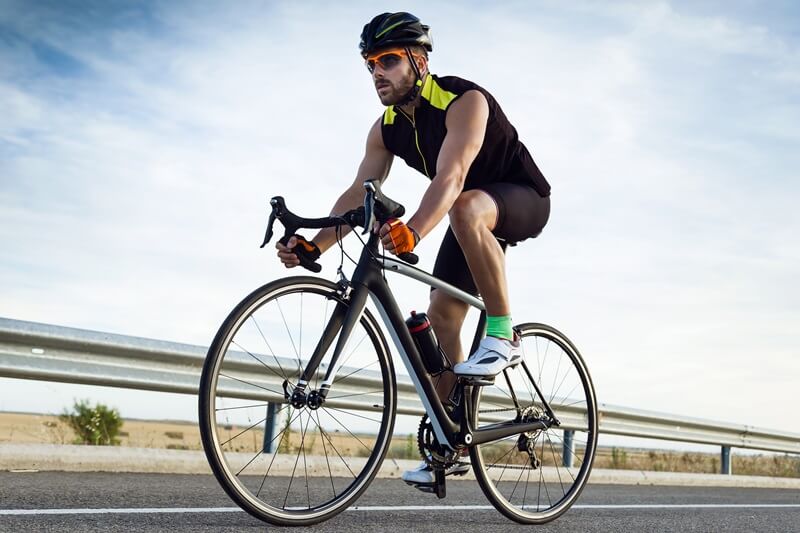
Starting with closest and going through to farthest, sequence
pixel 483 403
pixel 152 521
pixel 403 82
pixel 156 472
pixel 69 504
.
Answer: pixel 152 521 → pixel 69 504 → pixel 403 82 → pixel 483 403 → pixel 156 472

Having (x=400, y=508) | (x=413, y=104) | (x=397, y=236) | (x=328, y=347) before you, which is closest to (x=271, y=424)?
(x=400, y=508)

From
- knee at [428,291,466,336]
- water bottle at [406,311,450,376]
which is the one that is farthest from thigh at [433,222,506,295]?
water bottle at [406,311,450,376]

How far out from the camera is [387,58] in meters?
4.27

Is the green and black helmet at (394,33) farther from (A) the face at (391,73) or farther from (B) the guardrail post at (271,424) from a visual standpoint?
(B) the guardrail post at (271,424)

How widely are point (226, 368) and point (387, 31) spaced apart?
2.97m

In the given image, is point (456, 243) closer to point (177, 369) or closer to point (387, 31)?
point (387, 31)

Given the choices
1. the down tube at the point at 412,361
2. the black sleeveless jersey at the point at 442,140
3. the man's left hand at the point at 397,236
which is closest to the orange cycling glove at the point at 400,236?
the man's left hand at the point at 397,236

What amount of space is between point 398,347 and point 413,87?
4.01ft

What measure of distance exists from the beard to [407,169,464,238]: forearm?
46cm

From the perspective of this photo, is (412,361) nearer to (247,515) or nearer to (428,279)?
(428,279)

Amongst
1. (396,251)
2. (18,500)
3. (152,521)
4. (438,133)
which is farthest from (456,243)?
(18,500)

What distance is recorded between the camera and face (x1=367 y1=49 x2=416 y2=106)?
425 centimetres

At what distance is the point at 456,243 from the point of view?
470 centimetres

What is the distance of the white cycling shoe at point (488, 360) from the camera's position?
434 centimetres
